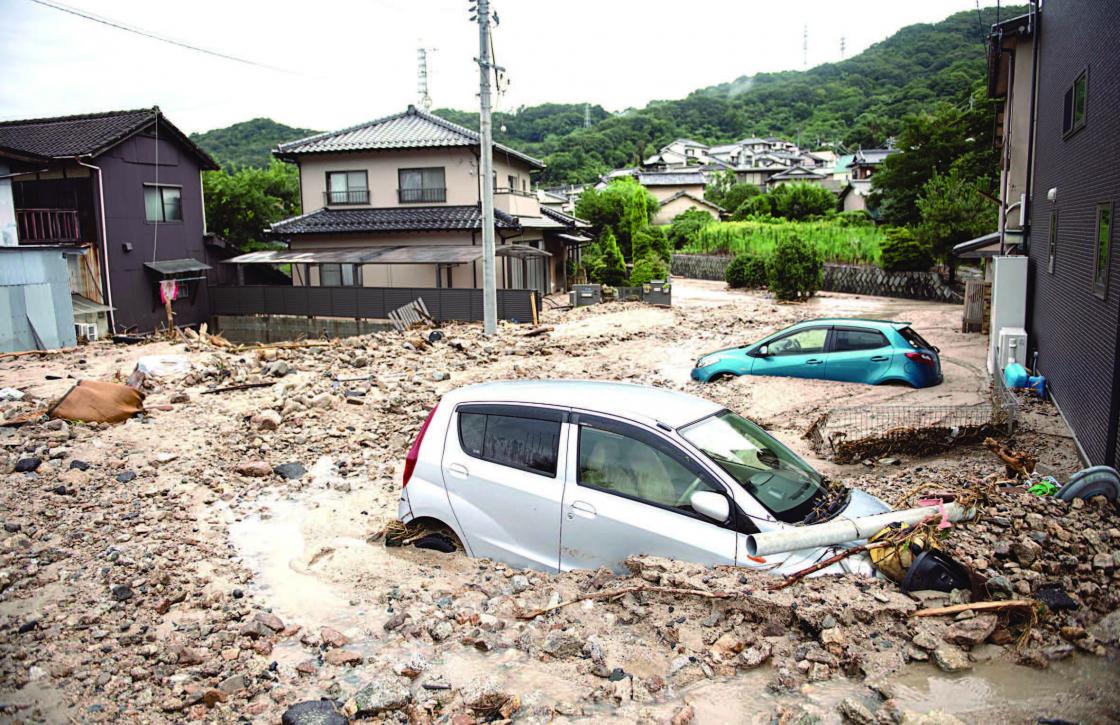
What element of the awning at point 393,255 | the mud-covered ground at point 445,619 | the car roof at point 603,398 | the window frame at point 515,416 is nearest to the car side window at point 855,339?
the mud-covered ground at point 445,619

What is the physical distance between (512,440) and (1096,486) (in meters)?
4.33

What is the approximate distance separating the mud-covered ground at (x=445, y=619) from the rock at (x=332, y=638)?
0.02 meters

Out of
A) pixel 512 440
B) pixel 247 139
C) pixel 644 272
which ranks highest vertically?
pixel 247 139

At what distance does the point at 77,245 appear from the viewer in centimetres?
2534

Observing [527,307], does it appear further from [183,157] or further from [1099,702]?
[1099,702]

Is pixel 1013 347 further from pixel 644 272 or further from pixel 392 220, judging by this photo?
pixel 392 220

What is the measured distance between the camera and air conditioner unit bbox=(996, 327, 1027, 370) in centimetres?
1351

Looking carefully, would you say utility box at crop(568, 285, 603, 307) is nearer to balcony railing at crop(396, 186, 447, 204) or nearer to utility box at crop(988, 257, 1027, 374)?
balcony railing at crop(396, 186, 447, 204)

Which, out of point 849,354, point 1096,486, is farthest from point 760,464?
point 849,354

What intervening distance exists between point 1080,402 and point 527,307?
1770cm

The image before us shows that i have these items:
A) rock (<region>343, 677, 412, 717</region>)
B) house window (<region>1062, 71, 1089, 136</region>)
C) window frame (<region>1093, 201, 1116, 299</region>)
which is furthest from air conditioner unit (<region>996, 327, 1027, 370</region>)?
rock (<region>343, 677, 412, 717</region>)

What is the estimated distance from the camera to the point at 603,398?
6.05 meters

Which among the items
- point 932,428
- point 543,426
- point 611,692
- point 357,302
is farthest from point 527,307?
point 611,692

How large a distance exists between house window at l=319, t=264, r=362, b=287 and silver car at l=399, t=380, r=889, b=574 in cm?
2579
